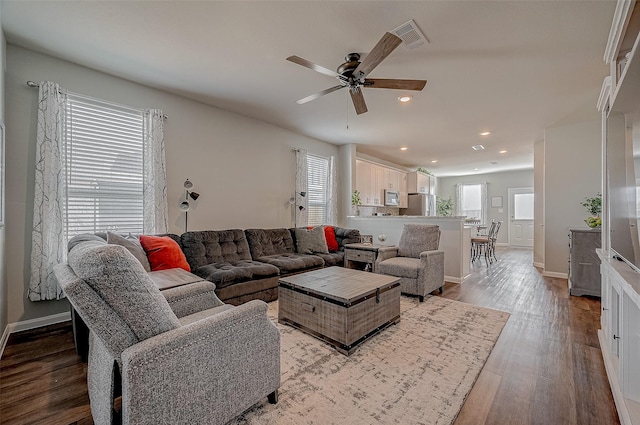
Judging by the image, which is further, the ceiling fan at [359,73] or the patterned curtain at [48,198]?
the patterned curtain at [48,198]

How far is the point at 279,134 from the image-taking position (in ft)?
16.8

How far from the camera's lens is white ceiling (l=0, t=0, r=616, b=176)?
2139 mm

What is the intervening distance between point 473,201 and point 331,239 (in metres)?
8.11

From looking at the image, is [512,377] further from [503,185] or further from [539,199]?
[503,185]

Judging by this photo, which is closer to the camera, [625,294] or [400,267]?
[625,294]

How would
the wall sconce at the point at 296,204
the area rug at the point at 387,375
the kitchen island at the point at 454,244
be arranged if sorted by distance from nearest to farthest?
the area rug at the point at 387,375 < the kitchen island at the point at 454,244 < the wall sconce at the point at 296,204

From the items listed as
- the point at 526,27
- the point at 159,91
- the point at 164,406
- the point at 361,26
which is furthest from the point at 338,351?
the point at 159,91

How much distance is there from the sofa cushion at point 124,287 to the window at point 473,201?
36.4ft

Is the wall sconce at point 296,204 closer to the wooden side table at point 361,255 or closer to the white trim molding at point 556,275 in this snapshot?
the wooden side table at point 361,255

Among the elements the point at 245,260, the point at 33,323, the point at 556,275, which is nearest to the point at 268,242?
the point at 245,260

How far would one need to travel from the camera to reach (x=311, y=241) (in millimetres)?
4676

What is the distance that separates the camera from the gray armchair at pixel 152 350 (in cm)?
106

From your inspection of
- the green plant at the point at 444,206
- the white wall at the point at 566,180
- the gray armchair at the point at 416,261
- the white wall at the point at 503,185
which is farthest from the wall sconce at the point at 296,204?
the white wall at the point at 503,185

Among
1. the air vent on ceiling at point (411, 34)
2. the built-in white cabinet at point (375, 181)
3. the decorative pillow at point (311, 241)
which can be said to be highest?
the air vent on ceiling at point (411, 34)
